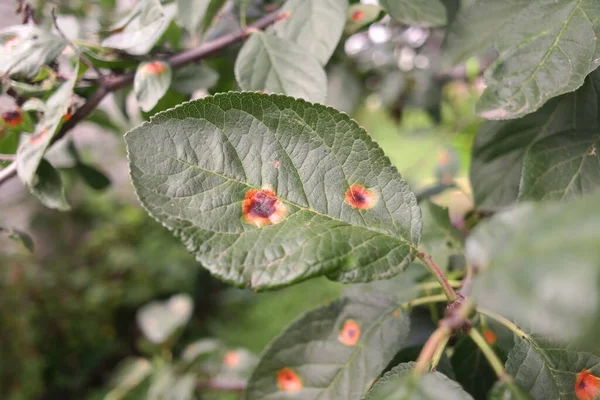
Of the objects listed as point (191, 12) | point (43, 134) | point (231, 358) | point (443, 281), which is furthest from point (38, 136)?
point (231, 358)

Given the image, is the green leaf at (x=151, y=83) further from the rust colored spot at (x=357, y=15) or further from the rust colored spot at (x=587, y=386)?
the rust colored spot at (x=587, y=386)

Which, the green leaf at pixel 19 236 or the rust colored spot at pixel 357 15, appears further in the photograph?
the rust colored spot at pixel 357 15

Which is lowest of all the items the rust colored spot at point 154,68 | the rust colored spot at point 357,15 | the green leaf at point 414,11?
the rust colored spot at point 154,68

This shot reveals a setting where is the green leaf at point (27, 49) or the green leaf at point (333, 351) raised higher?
the green leaf at point (27, 49)

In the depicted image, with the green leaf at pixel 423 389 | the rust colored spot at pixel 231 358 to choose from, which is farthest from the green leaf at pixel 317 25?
the rust colored spot at pixel 231 358

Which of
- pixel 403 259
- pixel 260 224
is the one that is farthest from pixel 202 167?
pixel 403 259

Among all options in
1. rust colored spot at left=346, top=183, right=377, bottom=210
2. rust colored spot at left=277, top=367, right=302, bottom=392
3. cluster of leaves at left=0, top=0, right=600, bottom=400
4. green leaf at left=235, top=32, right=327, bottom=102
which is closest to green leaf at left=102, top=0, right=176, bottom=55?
cluster of leaves at left=0, top=0, right=600, bottom=400

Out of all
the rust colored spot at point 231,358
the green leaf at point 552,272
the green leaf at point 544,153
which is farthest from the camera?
the rust colored spot at point 231,358

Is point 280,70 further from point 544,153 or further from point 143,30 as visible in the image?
point 544,153
